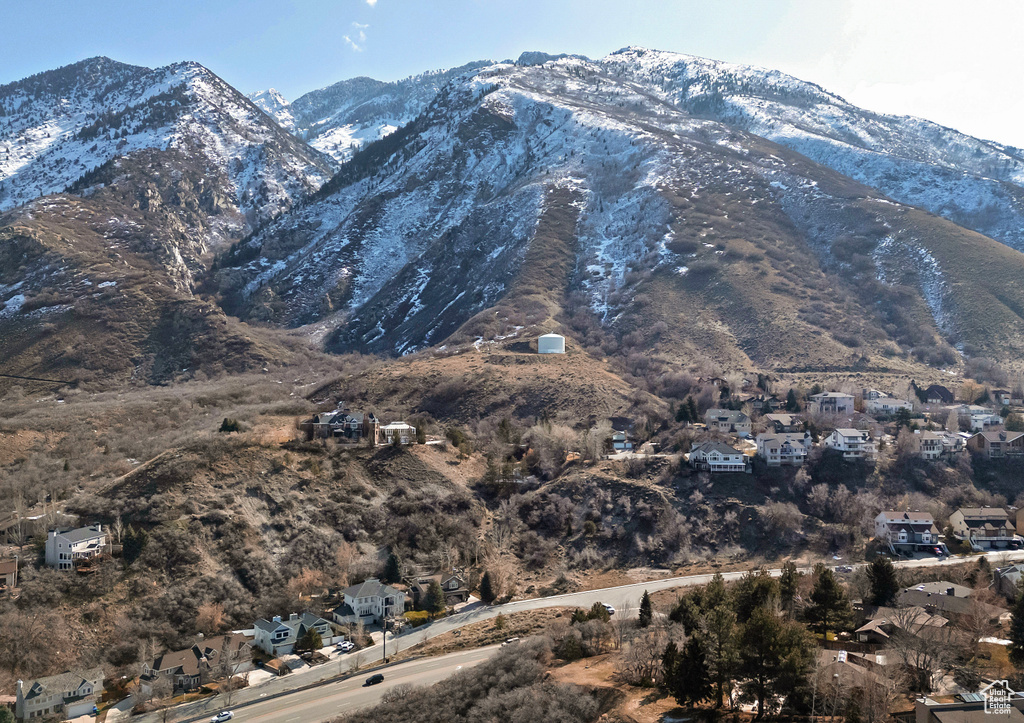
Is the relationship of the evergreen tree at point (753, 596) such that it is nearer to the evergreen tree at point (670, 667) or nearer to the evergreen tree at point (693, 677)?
the evergreen tree at point (670, 667)

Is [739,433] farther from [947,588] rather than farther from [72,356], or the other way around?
[72,356]

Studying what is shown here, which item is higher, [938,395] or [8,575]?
[938,395]

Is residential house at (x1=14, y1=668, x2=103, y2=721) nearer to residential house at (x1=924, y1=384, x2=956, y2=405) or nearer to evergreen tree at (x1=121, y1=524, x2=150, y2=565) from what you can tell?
evergreen tree at (x1=121, y1=524, x2=150, y2=565)

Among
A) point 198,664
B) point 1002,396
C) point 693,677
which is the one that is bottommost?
point 198,664

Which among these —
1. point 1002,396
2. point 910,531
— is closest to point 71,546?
point 910,531

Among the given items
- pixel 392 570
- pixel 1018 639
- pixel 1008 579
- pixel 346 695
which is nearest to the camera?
pixel 1018 639

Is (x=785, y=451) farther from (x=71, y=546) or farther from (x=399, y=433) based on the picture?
(x=71, y=546)

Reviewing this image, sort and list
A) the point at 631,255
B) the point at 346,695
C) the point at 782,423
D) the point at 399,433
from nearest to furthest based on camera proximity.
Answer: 1. the point at 346,695
2. the point at 399,433
3. the point at 782,423
4. the point at 631,255
